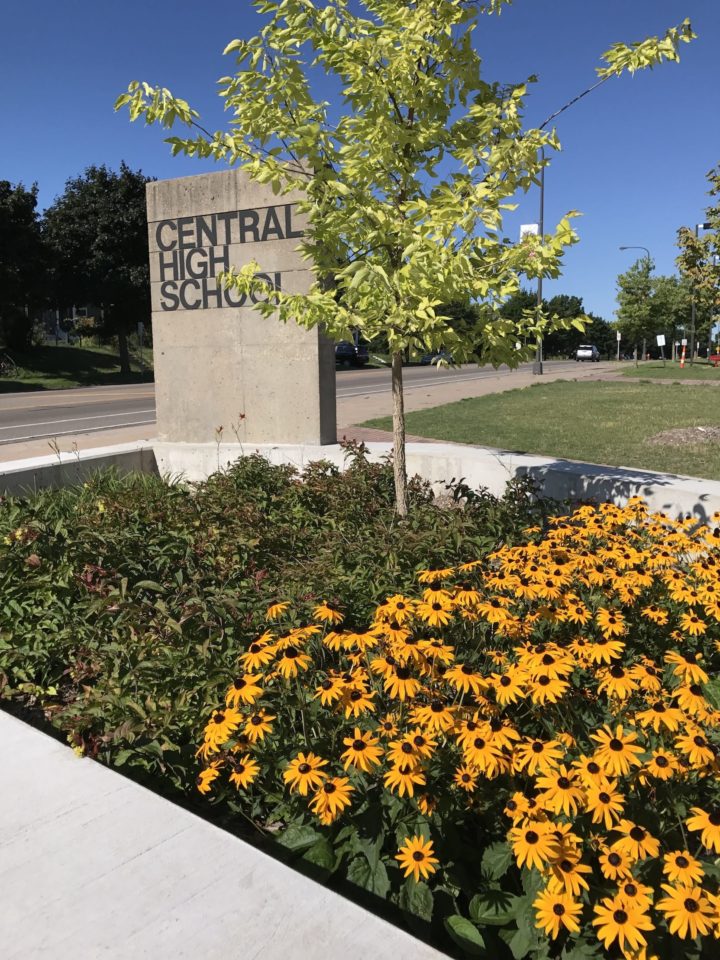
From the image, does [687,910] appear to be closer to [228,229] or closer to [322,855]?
[322,855]

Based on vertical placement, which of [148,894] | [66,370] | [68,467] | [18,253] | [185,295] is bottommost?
[148,894]

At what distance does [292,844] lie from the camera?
2086 mm

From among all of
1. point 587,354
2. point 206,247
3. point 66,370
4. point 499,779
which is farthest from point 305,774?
point 587,354

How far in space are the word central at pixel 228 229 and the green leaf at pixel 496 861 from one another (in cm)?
606

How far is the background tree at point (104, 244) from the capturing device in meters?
35.8

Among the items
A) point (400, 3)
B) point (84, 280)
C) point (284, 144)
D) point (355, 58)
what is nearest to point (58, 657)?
point (284, 144)

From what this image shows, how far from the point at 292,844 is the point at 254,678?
47 cm

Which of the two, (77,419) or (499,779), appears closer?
(499,779)

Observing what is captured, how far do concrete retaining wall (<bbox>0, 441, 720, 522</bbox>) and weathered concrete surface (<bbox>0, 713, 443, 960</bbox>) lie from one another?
3.74 meters

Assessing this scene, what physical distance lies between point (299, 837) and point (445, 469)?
425 centimetres

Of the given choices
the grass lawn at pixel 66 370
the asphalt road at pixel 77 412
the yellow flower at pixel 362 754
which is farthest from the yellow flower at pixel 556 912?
the grass lawn at pixel 66 370

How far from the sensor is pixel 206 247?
7539 millimetres

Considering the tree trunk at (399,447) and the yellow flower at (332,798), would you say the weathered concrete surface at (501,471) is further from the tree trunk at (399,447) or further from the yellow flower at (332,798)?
the yellow flower at (332,798)

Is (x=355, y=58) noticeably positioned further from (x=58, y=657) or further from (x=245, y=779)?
(x=245, y=779)
